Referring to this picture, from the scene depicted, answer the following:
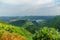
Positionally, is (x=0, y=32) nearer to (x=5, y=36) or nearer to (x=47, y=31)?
(x=5, y=36)

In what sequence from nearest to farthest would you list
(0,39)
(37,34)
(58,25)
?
(37,34)
(0,39)
(58,25)


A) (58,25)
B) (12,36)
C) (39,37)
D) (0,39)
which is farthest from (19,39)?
(58,25)

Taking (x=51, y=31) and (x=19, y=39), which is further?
(x=19, y=39)

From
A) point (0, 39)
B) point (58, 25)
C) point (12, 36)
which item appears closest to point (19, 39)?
point (12, 36)

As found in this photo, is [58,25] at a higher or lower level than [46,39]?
lower

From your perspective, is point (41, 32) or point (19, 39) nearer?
point (41, 32)

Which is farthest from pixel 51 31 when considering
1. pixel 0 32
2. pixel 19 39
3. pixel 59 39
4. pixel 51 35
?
pixel 0 32

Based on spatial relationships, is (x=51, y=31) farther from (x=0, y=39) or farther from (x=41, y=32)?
(x=0, y=39)

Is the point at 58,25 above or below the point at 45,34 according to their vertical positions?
below

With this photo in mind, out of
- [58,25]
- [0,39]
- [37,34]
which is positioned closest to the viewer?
[37,34]
